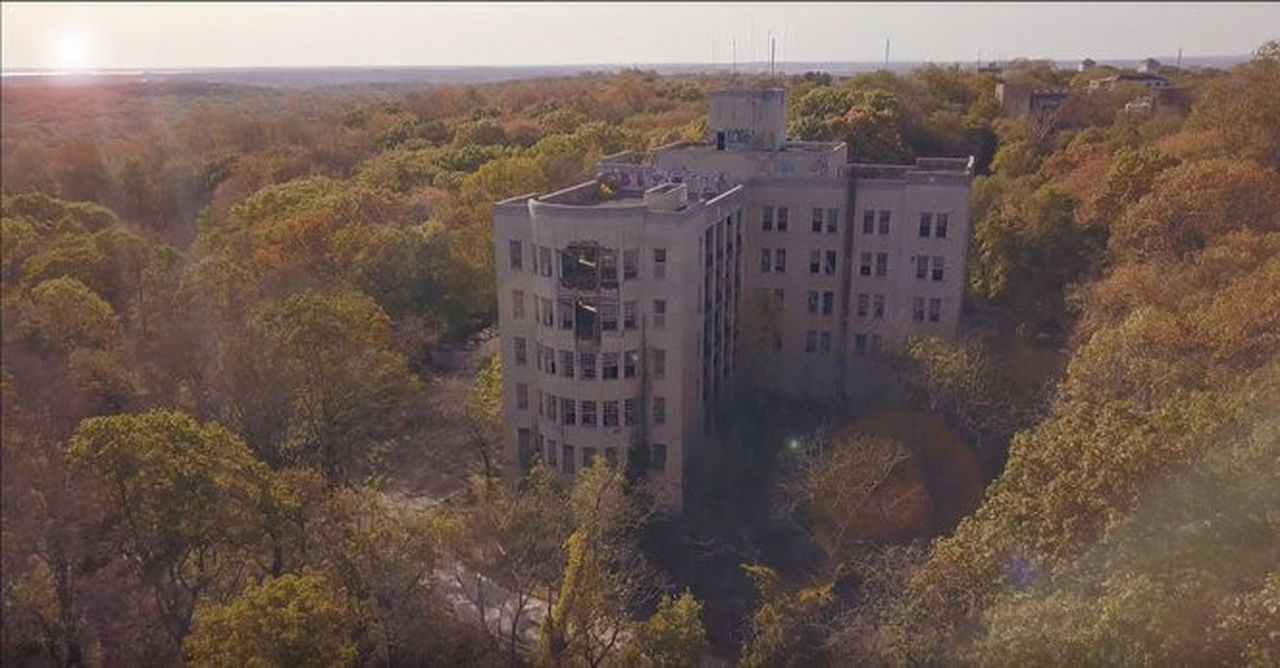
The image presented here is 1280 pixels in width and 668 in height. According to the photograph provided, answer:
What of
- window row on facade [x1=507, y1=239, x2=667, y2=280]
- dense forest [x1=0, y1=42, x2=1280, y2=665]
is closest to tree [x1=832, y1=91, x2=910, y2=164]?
dense forest [x1=0, y1=42, x2=1280, y2=665]

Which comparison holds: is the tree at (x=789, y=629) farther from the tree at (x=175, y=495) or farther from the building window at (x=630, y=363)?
the tree at (x=175, y=495)

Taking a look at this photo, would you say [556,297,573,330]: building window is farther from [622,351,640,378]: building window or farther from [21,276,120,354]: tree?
[21,276,120,354]: tree

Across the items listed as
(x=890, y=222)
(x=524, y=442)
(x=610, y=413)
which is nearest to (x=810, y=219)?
(x=890, y=222)

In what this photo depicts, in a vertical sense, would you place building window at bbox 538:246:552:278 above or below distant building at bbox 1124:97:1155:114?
below

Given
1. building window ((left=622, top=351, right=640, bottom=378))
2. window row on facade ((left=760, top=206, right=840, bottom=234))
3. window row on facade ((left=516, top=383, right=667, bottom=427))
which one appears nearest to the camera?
building window ((left=622, top=351, right=640, bottom=378))

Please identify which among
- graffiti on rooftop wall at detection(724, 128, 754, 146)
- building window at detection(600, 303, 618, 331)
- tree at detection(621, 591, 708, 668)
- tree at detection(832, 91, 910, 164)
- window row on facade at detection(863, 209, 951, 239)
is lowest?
tree at detection(621, 591, 708, 668)

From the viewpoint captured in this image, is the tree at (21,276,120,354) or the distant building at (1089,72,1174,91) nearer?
the tree at (21,276,120,354)

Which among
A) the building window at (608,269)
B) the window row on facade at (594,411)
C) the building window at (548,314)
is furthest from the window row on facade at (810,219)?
the building window at (548,314)
